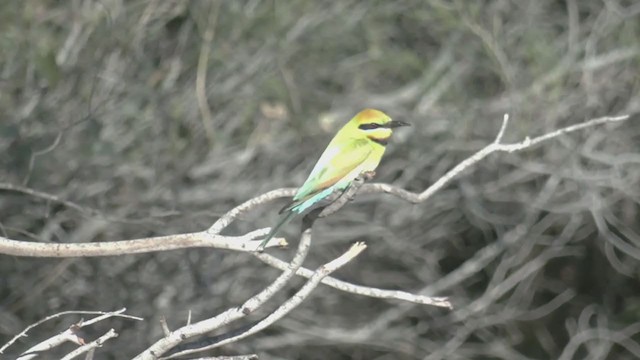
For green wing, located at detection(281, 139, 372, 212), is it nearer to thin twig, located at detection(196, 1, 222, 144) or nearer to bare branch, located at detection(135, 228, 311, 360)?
bare branch, located at detection(135, 228, 311, 360)

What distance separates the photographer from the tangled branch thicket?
14.8 feet

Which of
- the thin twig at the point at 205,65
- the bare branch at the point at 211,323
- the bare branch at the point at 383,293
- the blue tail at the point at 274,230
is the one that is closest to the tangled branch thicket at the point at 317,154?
the thin twig at the point at 205,65

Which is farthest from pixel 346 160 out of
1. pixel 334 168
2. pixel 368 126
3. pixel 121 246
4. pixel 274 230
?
pixel 121 246

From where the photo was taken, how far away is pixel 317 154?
16.2ft

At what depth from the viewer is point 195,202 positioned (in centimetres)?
477

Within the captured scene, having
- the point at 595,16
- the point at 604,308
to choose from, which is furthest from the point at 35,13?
the point at 604,308

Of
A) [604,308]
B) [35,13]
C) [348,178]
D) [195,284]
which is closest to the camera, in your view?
[348,178]

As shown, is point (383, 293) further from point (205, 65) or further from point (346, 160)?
point (205, 65)

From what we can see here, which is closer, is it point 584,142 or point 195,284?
point 195,284

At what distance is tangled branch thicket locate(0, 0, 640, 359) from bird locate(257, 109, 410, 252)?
4.11 feet

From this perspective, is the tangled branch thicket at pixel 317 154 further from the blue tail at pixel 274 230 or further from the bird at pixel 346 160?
the blue tail at pixel 274 230

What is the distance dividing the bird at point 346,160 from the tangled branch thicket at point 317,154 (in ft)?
4.11

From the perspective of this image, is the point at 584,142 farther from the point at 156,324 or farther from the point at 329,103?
the point at 156,324

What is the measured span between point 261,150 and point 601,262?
213 cm
